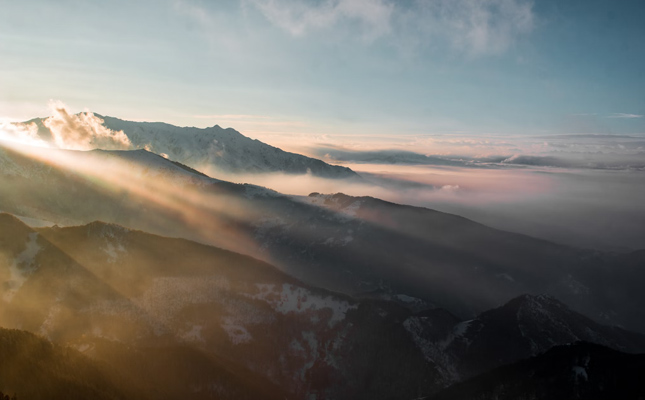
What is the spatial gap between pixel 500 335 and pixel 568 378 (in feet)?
202

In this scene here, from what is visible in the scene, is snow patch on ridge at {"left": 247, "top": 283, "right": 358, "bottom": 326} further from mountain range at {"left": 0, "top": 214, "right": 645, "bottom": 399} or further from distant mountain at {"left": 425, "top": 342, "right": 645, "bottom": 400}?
distant mountain at {"left": 425, "top": 342, "right": 645, "bottom": 400}

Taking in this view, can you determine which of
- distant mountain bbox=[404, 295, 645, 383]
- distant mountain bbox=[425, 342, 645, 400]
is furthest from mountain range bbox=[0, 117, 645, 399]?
distant mountain bbox=[404, 295, 645, 383]

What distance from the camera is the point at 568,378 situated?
235 feet

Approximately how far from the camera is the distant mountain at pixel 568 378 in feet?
224

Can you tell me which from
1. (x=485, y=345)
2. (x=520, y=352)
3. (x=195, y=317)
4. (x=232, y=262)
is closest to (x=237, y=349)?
(x=195, y=317)

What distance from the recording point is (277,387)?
104250mm

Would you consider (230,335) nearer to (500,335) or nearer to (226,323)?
(226,323)

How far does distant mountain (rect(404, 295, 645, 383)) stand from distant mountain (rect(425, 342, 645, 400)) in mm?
37995

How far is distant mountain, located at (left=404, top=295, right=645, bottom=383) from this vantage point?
121188 millimetres

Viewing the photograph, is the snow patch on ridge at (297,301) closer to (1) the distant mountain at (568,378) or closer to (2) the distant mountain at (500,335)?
(2) the distant mountain at (500,335)

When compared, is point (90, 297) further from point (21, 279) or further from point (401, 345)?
point (401, 345)

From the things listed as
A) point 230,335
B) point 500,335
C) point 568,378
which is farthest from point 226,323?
point 500,335

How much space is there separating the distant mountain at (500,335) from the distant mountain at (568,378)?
37995 millimetres

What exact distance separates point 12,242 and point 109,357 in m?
49.9
